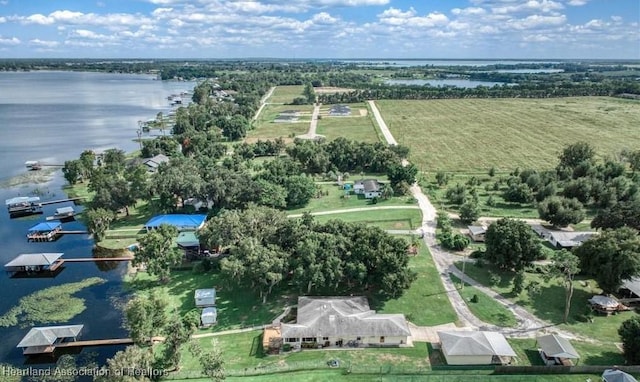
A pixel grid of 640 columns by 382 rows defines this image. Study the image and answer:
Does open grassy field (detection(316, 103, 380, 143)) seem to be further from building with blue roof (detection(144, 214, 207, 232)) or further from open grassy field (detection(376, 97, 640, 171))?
building with blue roof (detection(144, 214, 207, 232))

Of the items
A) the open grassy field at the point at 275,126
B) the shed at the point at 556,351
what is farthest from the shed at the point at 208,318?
the open grassy field at the point at 275,126

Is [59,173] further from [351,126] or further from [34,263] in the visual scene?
[351,126]

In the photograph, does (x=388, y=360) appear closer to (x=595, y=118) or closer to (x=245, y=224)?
(x=245, y=224)

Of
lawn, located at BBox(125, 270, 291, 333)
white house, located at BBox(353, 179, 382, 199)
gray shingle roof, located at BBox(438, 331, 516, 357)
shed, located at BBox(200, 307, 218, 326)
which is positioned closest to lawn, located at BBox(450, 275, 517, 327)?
gray shingle roof, located at BBox(438, 331, 516, 357)

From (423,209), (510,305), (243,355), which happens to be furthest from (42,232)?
(510,305)

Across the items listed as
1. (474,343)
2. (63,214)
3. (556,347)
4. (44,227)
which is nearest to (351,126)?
(63,214)
